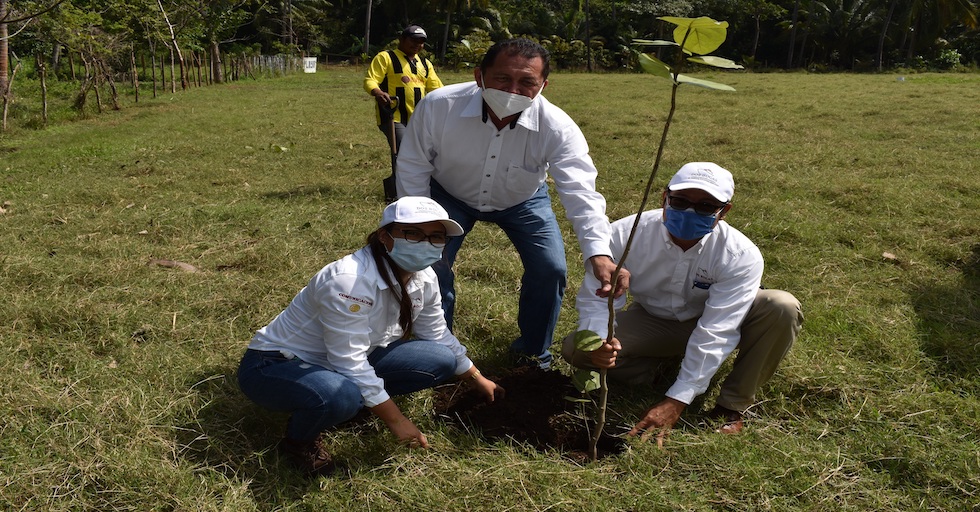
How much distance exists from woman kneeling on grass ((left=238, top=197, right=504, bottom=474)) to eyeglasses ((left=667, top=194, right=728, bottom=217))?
89 cm

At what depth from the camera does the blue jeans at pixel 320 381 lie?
8.74ft

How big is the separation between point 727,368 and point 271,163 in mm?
6457

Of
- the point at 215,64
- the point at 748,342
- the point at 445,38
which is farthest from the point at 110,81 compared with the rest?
the point at 445,38

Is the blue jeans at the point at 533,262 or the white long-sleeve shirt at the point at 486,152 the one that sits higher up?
the white long-sleeve shirt at the point at 486,152

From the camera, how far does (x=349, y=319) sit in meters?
2.65

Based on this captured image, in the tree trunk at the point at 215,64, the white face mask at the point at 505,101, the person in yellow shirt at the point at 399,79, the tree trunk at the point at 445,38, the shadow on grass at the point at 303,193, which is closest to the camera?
the white face mask at the point at 505,101

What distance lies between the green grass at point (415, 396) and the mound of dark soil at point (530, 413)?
0.11 m

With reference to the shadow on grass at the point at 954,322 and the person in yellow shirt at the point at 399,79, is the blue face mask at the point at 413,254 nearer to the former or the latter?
the shadow on grass at the point at 954,322

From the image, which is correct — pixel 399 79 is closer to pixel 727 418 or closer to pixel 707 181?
pixel 707 181

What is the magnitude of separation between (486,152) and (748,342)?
1.44m

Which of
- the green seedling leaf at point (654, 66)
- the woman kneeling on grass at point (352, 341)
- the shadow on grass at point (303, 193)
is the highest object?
the green seedling leaf at point (654, 66)

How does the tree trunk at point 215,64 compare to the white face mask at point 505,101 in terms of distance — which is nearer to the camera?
the white face mask at point 505,101

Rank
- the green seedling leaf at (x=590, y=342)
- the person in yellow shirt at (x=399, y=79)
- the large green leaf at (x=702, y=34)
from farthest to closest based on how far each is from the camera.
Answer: the person in yellow shirt at (x=399, y=79) < the green seedling leaf at (x=590, y=342) < the large green leaf at (x=702, y=34)

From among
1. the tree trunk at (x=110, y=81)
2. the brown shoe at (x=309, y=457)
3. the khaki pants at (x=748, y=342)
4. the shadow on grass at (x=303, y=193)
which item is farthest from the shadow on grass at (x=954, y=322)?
the tree trunk at (x=110, y=81)
